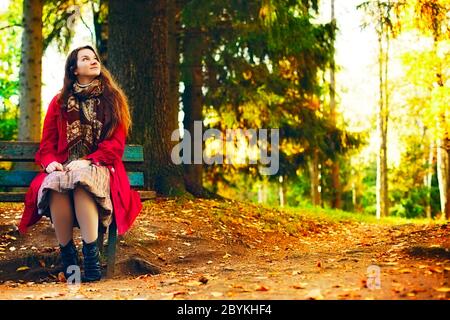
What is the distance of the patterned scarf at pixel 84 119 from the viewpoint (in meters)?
5.65

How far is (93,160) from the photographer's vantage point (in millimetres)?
5488

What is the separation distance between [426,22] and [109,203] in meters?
5.08

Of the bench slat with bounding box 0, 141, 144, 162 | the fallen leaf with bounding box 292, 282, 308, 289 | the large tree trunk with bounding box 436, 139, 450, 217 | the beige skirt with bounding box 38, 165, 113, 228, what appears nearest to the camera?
the fallen leaf with bounding box 292, 282, 308, 289

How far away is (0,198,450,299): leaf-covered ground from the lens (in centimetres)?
430

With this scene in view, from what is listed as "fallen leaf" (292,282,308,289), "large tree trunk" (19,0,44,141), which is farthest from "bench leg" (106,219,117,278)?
"large tree trunk" (19,0,44,141)

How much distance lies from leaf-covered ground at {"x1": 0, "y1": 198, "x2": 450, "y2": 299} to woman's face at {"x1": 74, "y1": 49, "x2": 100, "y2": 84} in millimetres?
1833

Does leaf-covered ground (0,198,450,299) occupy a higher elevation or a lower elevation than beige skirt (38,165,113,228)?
lower

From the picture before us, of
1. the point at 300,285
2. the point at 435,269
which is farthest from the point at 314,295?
the point at 435,269

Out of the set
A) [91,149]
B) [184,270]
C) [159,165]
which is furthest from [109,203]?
[159,165]

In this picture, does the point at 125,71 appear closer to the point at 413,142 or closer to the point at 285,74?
the point at 285,74

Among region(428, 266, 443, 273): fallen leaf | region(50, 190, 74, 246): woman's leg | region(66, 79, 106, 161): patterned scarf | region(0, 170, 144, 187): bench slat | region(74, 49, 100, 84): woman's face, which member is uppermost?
region(74, 49, 100, 84): woman's face

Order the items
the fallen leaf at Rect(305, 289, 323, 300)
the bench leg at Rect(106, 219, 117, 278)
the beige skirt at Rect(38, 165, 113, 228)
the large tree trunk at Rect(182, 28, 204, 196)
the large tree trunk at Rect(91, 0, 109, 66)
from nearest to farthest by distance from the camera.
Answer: the fallen leaf at Rect(305, 289, 323, 300) → the beige skirt at Rect(38, 165, 113, 228) → the bench leg at Rect(106, 219, 117, 278) → the large tree trunk at Rect(182, 28, 204, 196) → the large tree trunk at Rect(91, 0, 109, 66)

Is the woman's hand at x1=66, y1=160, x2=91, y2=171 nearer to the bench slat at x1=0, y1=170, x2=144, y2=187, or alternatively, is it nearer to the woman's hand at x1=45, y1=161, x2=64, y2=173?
the woman's hand at x1=45, y1=161, x2=64, y2=173

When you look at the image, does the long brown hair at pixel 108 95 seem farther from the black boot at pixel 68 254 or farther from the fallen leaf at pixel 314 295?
the fallen leaf at pixel 314 295
